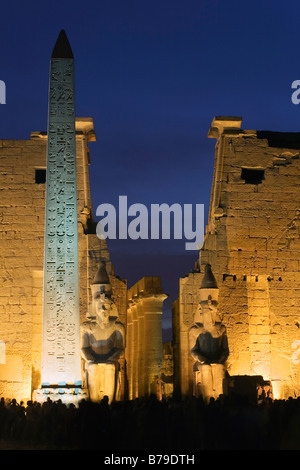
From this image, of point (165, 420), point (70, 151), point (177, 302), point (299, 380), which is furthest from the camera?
point (177, 302)

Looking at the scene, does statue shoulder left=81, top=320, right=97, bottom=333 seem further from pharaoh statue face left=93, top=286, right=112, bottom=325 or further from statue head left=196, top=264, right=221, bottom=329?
statue head left=196, top=264, right=221, bottom=329

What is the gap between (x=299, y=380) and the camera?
566 inches

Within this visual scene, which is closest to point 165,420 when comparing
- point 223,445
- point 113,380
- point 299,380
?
point 223,445

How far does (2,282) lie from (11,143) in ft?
8.78

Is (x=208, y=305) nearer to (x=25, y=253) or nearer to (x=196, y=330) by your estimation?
(x=196, y=330)

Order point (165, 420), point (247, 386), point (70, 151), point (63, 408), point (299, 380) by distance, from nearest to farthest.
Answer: point (165, 420)
point (63, 408)
point (70, 151)
point (247, 386)
point (299, 380)

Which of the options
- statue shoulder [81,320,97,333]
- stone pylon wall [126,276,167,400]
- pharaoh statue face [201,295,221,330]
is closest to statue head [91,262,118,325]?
statue shoulder [81,320,97,333]

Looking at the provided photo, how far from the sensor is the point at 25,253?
575 inches

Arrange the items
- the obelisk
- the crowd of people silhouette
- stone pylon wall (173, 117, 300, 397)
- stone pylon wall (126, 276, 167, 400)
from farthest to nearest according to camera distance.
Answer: stone pylon wall (126, 276, 167, 400)
stone pylon wall (173, 117, 300, 397)
the obelisk
the crowd of people silhouette

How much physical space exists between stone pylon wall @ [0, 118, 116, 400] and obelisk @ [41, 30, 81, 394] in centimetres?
308

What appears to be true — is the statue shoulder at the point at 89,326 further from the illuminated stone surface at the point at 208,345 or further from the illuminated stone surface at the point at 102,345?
the illuminated stone surface at the point at 208,345

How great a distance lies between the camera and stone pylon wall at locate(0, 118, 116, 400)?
1415 cm
